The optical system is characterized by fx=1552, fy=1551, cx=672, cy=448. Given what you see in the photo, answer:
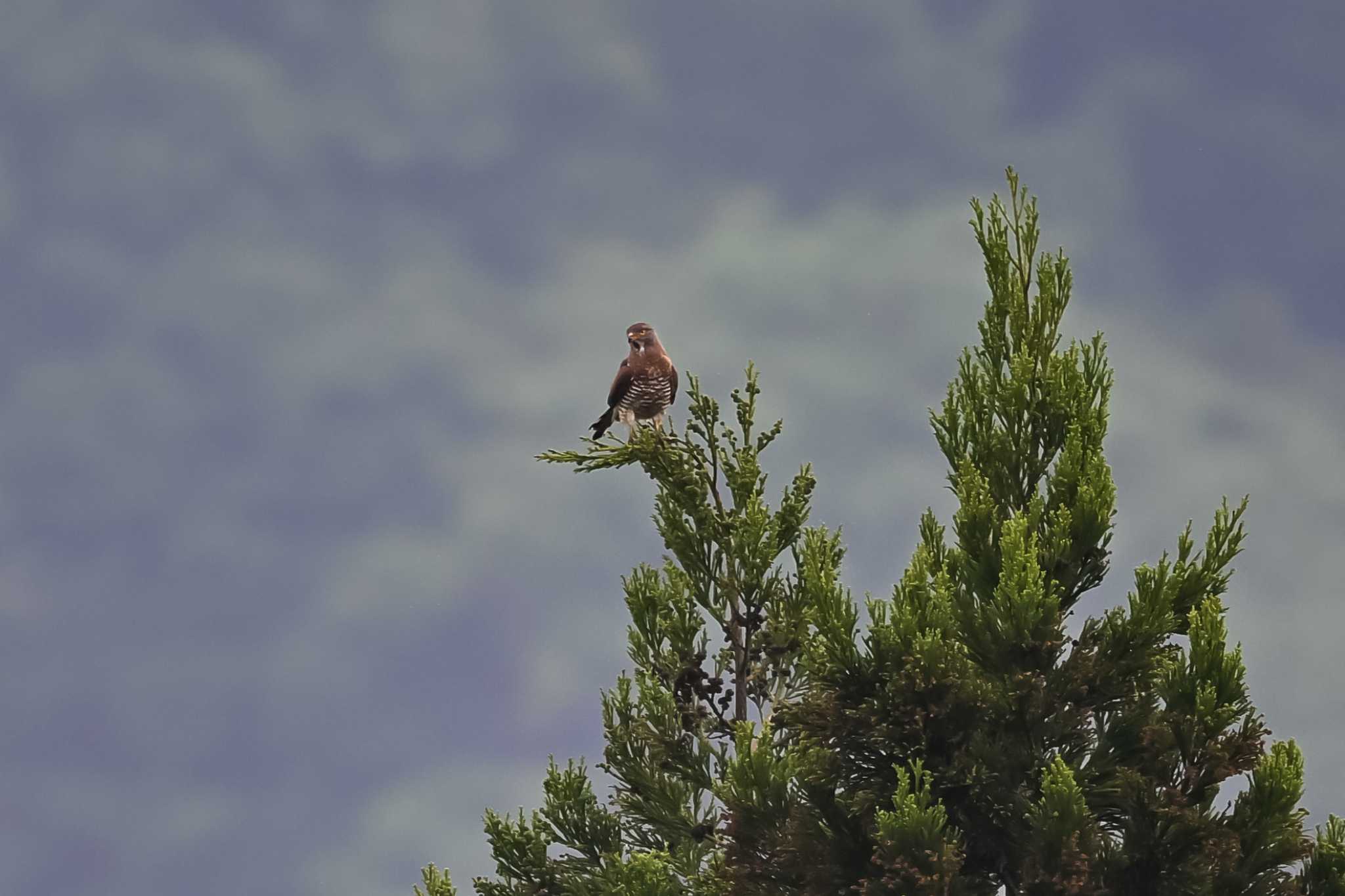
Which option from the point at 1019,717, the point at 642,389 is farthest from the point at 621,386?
the point at 1019,717

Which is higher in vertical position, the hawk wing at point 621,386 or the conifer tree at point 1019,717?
the hawk wing at point 621,386

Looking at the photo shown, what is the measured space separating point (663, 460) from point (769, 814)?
3.97 m

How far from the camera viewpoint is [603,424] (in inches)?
575

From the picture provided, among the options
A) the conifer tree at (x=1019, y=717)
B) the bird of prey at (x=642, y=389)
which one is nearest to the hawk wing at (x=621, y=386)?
the bird of prey at (x=642, y=389)

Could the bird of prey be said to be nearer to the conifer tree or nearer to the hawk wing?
the hawk wing

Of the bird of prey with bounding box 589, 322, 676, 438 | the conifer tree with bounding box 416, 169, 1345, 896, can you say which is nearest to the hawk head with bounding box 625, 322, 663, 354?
the bird of prey with bounding box 589, 322, 676, 438

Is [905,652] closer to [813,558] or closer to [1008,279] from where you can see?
[813,558]

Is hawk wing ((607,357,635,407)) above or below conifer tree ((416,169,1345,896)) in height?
above

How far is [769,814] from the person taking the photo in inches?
424

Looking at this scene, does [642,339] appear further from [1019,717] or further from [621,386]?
[1019,717]

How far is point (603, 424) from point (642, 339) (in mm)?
930

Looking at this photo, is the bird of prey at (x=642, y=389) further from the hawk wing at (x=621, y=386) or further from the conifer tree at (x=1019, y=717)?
the conifer tree at (x=1019, y=717)

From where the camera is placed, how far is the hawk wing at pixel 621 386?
14.6 metres

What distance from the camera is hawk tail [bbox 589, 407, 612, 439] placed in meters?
14.5
